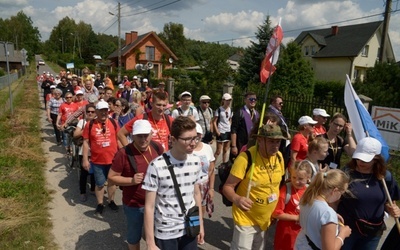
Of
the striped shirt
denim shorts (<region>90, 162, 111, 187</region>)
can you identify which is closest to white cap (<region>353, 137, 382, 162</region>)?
denim shorts (<region>90, 162, 111, 187</region>)

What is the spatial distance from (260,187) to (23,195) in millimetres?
4537

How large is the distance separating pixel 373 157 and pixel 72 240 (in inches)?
151

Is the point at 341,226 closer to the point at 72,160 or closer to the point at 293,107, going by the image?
the point at 72,160

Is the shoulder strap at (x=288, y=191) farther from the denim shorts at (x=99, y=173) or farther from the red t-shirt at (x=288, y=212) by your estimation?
the denim shorts at (x=99, y=173)

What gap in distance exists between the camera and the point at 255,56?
24.5 metres

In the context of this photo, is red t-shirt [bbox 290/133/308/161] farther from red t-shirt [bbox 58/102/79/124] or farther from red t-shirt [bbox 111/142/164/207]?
red t-shirt [bbox 58/102/79/124]

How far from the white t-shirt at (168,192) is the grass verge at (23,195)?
2.34 metres

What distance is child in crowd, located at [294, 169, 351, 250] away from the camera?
7.26ft

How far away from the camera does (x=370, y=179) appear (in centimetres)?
288

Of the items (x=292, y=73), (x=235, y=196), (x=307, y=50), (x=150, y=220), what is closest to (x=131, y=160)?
(x=150, y=220)

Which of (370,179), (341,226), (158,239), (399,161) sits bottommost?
(399,161)

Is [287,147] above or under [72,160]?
above

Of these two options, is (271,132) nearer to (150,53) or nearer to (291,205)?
(291,205)

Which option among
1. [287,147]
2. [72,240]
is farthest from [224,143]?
[72,240]
